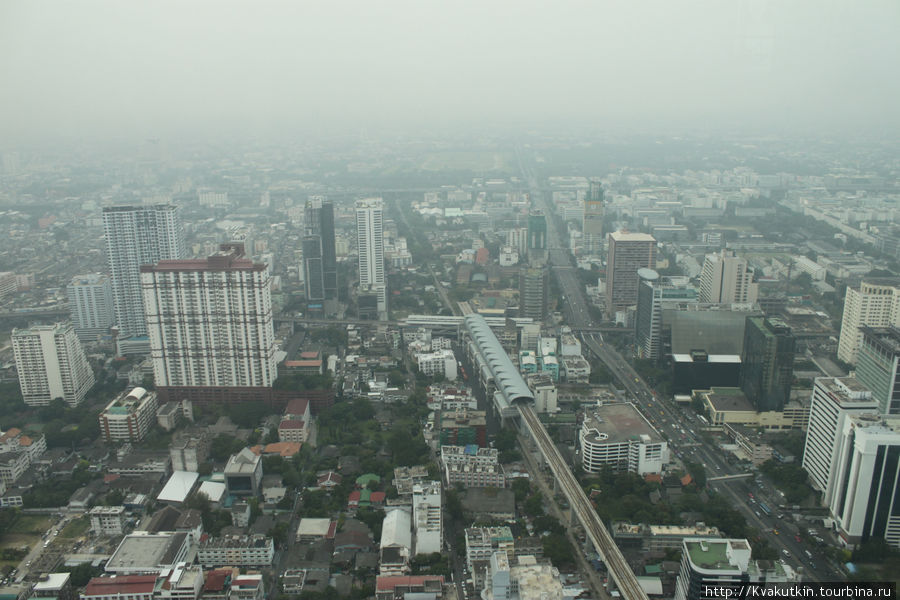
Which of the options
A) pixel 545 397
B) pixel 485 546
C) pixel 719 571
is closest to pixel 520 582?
pixel 485 546

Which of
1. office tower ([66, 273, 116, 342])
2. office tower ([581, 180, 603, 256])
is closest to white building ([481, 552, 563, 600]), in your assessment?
office tower ([66, 273, 116, 342])

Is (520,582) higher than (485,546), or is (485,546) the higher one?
(520,582)

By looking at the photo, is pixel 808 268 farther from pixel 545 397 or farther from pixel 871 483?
pixel 871 483

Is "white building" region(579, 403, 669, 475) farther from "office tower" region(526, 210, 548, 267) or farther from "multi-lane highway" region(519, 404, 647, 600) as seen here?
"office tower" region(526, 210, 548, 267)

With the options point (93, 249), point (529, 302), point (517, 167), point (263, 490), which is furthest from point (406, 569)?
point (517, 167)

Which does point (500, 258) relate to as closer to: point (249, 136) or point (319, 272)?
point (319, 272)

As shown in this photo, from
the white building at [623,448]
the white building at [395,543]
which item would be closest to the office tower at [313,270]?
the white building at [623,448]
